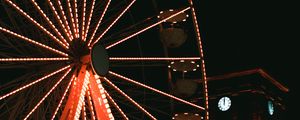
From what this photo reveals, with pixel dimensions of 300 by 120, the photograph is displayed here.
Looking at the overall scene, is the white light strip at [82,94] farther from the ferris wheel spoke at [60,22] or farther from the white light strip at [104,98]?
the ferris wheel spoke at [60,22]

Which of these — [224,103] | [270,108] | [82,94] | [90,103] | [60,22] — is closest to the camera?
[82,94]

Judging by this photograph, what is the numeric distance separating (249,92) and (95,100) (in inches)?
1172

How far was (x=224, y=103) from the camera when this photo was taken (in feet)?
142

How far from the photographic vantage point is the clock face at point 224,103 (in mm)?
42688

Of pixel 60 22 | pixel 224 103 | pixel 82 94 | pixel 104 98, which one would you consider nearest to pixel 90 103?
pixel 104 98

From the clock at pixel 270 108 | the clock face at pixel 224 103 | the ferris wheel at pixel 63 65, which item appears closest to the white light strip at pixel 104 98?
the ferris wheel at pixel 63 65

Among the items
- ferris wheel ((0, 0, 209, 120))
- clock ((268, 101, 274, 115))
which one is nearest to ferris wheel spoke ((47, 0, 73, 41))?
ferris wheel ((0, 0, 209, 120))

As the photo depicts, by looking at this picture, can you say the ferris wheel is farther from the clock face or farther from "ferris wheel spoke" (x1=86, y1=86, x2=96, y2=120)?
the clock face

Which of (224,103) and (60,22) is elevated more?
(60,22)

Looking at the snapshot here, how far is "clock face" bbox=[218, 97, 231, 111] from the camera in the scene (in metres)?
42.7

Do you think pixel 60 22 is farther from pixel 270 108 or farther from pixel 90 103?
pixel 270 108

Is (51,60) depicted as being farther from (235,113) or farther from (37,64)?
(235,113)

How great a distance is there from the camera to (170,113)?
615 inches

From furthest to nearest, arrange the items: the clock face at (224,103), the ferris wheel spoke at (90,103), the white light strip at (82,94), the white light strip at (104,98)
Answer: the clock face at (224,103) → the ferris wheel spoke at (90,103) → the white light strip at (104,98) → the white light strip at (82,94)
